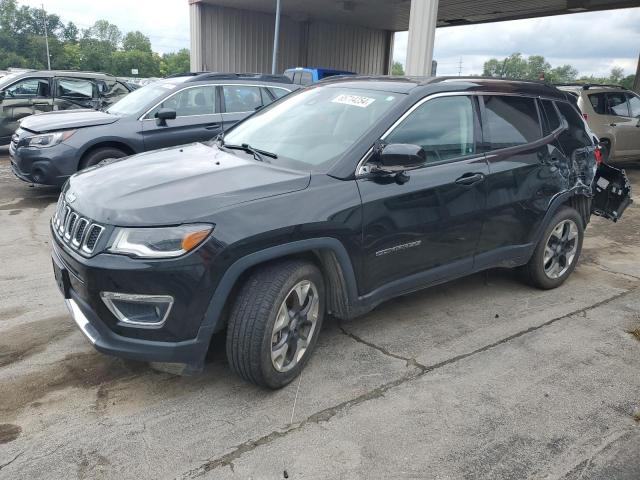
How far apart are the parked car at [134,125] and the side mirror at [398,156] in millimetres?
4719

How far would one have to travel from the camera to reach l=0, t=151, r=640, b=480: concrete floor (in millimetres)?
2580

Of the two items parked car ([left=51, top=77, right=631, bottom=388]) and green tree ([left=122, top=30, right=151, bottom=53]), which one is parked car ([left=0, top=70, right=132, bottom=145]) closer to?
parked car ([left=51, top=77, right=631, bottom=388])

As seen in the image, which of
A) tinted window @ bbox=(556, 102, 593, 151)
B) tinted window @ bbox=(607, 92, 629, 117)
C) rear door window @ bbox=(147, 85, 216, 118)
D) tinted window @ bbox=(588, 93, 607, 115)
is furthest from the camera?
tinted window @ bbox=(607, 92, 629, 117)

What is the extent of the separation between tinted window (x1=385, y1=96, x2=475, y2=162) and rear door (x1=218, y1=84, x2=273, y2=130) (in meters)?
4.52

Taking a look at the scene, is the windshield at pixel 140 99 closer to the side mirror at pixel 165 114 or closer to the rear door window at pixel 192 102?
the rear door window at pixel 192 102

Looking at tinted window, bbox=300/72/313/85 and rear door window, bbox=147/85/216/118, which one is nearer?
rear door window, bbox=147/85/216/118

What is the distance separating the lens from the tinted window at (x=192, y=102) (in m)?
7.63

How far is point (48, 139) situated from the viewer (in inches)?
280

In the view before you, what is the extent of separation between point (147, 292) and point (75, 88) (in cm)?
981

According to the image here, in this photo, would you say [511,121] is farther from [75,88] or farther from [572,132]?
[75,88]

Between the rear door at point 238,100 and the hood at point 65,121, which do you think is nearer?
the hood at point 65,121

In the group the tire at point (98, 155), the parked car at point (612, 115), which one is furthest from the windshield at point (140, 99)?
the parked car at point (612, 115)

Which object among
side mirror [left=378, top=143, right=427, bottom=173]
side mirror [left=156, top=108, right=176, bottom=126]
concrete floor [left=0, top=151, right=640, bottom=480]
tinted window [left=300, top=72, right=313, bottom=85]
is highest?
tinted window [left=300, top=72, right=313, bottom=85]

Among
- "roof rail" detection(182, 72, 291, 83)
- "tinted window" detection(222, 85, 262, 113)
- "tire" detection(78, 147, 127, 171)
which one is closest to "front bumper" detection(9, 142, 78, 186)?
"tire" detection(78, 147, 127, 171)
